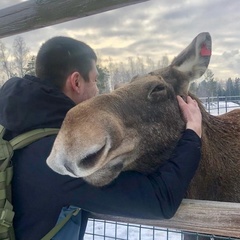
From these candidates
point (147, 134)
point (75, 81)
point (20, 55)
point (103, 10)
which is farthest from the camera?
point (20, 55)

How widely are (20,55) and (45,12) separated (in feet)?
4.41

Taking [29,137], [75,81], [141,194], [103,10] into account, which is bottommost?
[141,194]

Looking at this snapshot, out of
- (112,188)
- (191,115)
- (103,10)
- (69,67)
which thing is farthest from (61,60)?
(112,188)

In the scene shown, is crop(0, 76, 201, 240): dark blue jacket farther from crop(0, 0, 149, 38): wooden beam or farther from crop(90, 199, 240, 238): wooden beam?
crop(0, 0, 149, 38): wooden beam

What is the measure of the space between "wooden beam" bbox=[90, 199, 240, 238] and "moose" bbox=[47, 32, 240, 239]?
29 centimetres

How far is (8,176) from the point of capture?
1649 mm

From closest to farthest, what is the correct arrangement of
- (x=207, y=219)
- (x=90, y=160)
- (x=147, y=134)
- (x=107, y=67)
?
1. (x=90, y=160)
2. (x=207, y=219)
3. (x=147, y=134)
4. (x=107, y=67)

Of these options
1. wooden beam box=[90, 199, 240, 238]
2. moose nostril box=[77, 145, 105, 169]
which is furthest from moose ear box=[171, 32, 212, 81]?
moose nostril box=[77, 145, 105, 169]

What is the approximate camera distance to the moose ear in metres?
2.11

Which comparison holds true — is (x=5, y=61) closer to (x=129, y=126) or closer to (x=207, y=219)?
(x=129, y=126)

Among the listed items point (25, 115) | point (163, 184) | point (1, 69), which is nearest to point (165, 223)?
point (163, 184)

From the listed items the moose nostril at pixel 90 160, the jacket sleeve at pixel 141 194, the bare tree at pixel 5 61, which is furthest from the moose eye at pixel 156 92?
the bare tree at pixel 5 61

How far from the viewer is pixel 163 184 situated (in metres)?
1.55

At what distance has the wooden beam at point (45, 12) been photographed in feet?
7.36
